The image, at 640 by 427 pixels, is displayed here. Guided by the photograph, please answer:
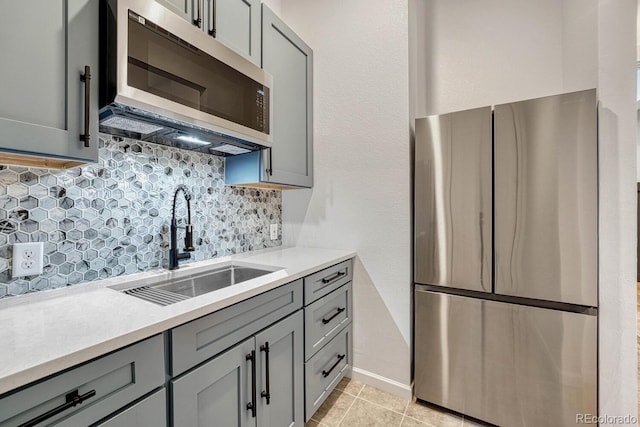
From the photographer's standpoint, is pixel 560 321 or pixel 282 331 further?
pixel 560 321

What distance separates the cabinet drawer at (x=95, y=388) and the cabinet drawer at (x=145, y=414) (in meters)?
0.02

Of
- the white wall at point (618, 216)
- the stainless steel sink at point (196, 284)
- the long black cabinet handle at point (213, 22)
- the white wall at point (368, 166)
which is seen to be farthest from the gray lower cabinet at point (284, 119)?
the white wall at point (618, 216)

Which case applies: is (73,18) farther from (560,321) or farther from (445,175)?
(560,321)

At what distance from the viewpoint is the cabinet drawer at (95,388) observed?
58cm

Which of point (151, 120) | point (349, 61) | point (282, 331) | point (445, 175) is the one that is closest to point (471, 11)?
point (349, 61)

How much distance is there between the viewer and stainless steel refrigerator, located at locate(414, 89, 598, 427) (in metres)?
1.36

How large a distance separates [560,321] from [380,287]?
2.98 feet

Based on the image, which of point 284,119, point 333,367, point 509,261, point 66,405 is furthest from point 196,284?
point 509,261

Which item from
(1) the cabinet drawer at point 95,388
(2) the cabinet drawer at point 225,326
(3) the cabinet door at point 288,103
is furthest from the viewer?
(3) the cabinet door at point 288,103

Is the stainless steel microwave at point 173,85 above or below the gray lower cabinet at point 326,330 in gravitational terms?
→ above

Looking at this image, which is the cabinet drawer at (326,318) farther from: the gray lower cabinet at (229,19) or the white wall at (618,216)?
the gray lower cabinet at (229,19)

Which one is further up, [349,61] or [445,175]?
[349,61]

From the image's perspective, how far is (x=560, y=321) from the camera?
1399mm

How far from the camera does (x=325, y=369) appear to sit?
65.5 inches
